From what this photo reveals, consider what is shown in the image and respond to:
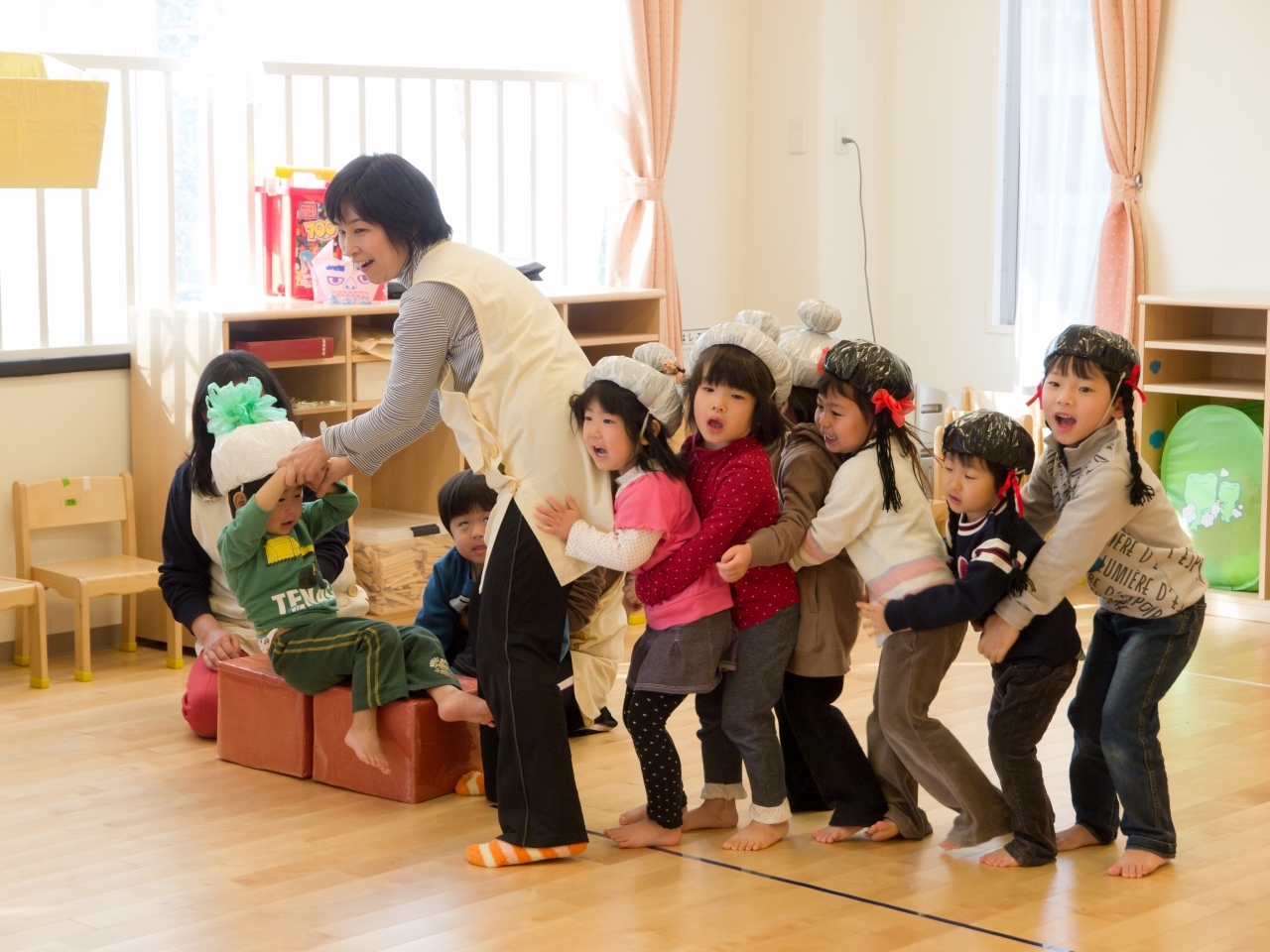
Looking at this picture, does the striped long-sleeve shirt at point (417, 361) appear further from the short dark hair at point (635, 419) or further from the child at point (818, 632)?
the child at point (818, 632)

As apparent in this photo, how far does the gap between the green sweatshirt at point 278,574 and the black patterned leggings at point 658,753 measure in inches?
30.5

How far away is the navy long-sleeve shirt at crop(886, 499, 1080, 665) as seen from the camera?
8.67 ft

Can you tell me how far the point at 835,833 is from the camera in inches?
115

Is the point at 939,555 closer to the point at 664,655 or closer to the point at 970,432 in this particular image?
the point at 970,432

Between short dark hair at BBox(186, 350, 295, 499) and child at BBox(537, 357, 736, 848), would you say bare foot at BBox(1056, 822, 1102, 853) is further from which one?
short dark hair at BBox(186, 350, 295, 499)

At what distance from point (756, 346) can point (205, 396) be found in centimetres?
143

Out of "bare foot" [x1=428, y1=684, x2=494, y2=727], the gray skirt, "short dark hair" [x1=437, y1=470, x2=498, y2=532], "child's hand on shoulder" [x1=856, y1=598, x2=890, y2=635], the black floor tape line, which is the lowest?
the black floor tape line

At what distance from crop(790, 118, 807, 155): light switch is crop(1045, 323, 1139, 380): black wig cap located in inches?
143

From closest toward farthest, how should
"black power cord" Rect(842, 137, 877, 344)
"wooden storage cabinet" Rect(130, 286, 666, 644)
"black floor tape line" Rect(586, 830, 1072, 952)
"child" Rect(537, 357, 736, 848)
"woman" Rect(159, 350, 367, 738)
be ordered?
"black floor tape line" Rect(586, 830, 1072, 952) → "child" Rect(537, 357, 736, 848) → "woman" Rect(159, 350, 367, 738) → "wooden storage cabinet" Rect(130, 286, 666, 644) → "black power cord" Rect(842, 137, 877, 344)

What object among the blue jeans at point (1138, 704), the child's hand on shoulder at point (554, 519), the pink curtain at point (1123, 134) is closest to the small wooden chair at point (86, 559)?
the child's hand on shoulder at point (554, 519)

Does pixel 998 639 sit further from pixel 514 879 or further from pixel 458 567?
pixel 458 567

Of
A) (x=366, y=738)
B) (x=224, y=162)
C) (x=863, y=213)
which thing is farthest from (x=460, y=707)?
(x=863, y=213)

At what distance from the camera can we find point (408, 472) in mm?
5020

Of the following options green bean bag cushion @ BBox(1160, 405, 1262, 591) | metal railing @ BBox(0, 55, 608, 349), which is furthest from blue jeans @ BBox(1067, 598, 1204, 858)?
metal railing @ BBox(0, 55, 608, 349)
